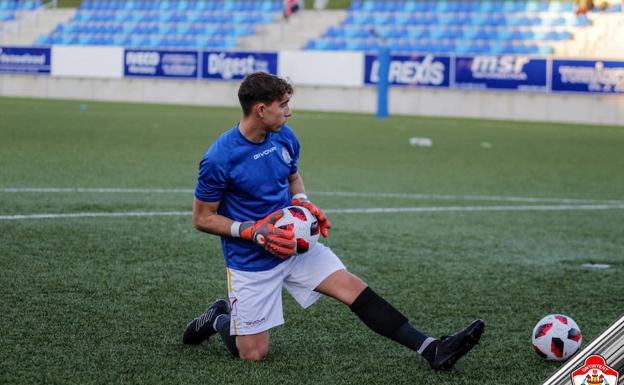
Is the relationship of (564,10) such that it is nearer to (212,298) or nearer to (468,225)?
(468,225)

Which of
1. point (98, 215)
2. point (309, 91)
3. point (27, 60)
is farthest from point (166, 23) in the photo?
point (98, 215)

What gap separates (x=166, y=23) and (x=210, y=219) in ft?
112

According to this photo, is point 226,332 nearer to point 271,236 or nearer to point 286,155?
point 271,236

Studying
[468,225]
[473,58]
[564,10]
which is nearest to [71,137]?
[468,225]

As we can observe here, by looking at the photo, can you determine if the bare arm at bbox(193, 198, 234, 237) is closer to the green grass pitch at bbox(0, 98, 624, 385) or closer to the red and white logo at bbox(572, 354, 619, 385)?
the green grass pitch at bbox(0, 98, 624, 385)

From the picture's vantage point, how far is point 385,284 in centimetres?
608

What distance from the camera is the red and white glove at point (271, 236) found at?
419cm

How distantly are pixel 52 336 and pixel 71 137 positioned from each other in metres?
12.2

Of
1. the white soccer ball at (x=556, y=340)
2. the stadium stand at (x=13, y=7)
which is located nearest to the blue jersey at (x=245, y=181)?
the white soccer ball at (x=556, y=340)

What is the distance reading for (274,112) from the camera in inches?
170

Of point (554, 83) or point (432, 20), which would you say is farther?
point (432, 20)

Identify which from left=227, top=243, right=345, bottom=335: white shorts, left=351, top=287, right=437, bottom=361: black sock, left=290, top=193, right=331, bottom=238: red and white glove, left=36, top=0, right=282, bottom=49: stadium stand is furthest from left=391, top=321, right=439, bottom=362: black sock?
left=36, top=0, right=282, bottom=49: stadium stand

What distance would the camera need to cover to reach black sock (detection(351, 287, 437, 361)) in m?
4.29

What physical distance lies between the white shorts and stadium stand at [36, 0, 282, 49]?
98.6ft
